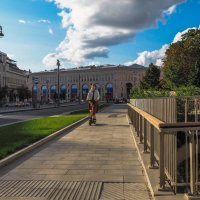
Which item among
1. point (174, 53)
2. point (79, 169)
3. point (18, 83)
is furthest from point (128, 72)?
point (79, 169)

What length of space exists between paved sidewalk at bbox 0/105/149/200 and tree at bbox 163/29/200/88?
2145 inches

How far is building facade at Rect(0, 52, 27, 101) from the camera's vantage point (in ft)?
513

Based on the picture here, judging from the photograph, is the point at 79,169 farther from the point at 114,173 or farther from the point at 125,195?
the point at 125,195

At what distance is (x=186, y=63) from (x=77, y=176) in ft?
205

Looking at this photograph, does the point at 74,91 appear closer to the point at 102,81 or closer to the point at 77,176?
the point at 102,81

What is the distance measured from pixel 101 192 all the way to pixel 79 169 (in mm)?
2168

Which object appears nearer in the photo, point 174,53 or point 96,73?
point 174,53

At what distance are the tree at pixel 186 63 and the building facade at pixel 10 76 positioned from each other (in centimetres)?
9089

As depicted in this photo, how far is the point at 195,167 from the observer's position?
19.8ft

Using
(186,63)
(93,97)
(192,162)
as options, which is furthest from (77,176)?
(186,63)

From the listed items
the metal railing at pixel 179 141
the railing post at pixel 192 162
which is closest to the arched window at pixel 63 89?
the metal railing at pixel 179 141

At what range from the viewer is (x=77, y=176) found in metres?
8.20

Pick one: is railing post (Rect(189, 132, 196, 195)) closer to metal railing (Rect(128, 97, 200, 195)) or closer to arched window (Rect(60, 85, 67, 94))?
metal railing (Rect(128, 97, 200, 195))

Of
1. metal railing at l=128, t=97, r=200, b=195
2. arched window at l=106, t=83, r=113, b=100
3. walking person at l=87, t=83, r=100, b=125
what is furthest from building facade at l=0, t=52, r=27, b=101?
metal railing at l=128, t=97, r=200, b=195
